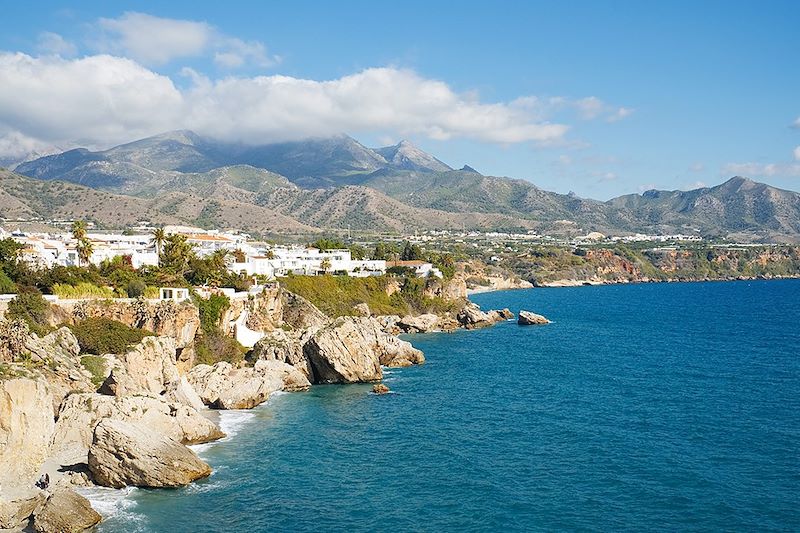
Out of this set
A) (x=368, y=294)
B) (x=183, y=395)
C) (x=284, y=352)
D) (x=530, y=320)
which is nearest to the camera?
(x=183, y=395)

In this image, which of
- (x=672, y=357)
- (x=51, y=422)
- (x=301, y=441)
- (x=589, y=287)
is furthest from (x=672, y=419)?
(x=589, y=287)

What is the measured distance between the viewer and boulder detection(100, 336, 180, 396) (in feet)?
124

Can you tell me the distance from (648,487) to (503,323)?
62.5 m

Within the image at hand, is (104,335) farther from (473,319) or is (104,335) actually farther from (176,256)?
(473,319)

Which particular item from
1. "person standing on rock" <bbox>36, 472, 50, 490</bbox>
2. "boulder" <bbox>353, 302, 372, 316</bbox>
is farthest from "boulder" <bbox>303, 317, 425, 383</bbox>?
"person standing on rock" <bbox>36, 472, 50, 490</bbox>

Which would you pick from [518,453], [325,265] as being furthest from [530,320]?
[518,453]

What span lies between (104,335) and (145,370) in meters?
4.22

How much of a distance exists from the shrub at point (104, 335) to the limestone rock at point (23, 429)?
11133mm

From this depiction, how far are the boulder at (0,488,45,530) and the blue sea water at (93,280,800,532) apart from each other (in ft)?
8.35

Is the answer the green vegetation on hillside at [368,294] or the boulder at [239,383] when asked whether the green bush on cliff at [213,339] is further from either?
the green vegetation on hillside at [368,294]

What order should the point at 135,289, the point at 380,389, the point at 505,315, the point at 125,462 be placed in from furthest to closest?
1. the point at 505,315
2. the point at 135,289
3. the point at 380,389
4. the point at 125,462

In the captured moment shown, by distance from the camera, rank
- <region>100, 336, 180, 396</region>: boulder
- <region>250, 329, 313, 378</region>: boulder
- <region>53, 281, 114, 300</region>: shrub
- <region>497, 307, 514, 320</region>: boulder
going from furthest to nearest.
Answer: <region>497, 307, 514, 320</region>: boulder
<region>250, 329, 313, 378</region>: boulder
<region>53, 281, 114, 300</region>: shrub
<region>100, 336, 180, 396</region>: boulder

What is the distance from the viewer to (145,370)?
1636 inches

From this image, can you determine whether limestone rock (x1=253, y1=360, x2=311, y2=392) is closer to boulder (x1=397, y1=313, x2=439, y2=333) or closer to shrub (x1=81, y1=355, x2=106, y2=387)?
shrub (x1=81, y1=355, x2=106, y2=387)
